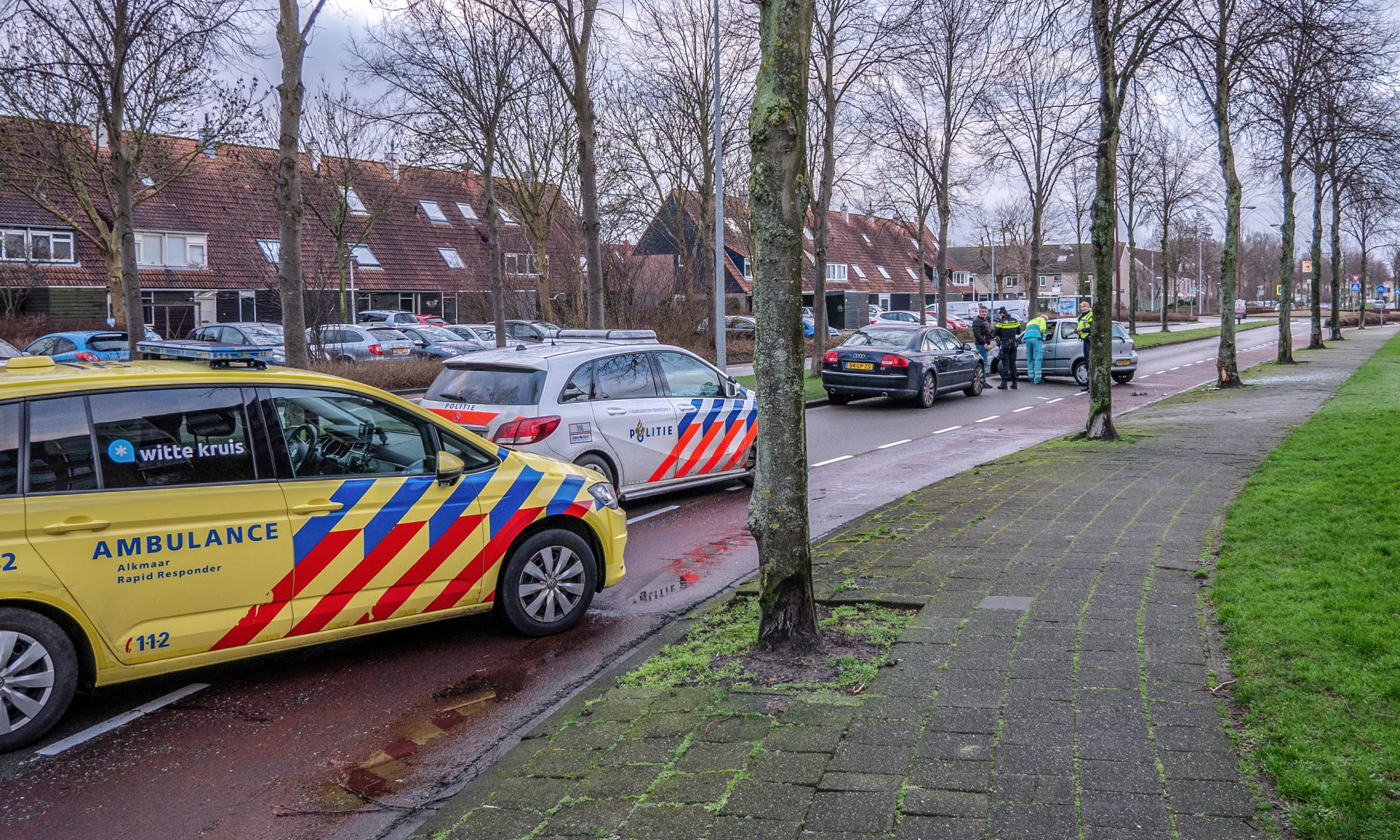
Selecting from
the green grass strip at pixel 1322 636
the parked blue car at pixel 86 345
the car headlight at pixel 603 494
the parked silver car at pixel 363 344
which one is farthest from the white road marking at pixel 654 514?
the parked silver car at pixel 363 344

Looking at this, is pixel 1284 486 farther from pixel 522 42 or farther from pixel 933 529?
pixel 522 42

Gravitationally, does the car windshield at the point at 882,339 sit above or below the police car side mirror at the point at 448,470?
above

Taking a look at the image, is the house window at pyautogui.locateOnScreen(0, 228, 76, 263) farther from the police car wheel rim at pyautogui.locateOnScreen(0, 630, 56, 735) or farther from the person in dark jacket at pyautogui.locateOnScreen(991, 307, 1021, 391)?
the police car wheel rim at pyautogui.locateOnScreen(0, 630, 56, 735)

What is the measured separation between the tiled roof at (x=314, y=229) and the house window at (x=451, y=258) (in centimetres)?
20

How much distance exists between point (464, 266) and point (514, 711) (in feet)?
143

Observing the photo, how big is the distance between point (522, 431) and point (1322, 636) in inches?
222

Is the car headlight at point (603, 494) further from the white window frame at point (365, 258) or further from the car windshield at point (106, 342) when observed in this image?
the white window frame at point (365, 258)

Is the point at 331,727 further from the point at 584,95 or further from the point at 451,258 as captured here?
the point at 451,258

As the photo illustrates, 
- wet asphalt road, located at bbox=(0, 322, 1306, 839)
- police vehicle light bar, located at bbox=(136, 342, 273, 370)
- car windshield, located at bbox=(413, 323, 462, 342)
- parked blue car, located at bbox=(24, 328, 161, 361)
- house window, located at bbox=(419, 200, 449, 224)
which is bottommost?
wet asphalt road, located at bbox=(0, 322, 1306, 839)

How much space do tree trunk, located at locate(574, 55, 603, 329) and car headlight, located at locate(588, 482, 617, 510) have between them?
1064cm

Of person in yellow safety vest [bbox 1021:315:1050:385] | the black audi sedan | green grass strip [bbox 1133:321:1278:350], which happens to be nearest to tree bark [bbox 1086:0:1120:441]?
the black audi sedan

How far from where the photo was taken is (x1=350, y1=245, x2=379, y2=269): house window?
142 feet

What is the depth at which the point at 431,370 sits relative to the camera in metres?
24.6

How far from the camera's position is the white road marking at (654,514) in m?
9.20
